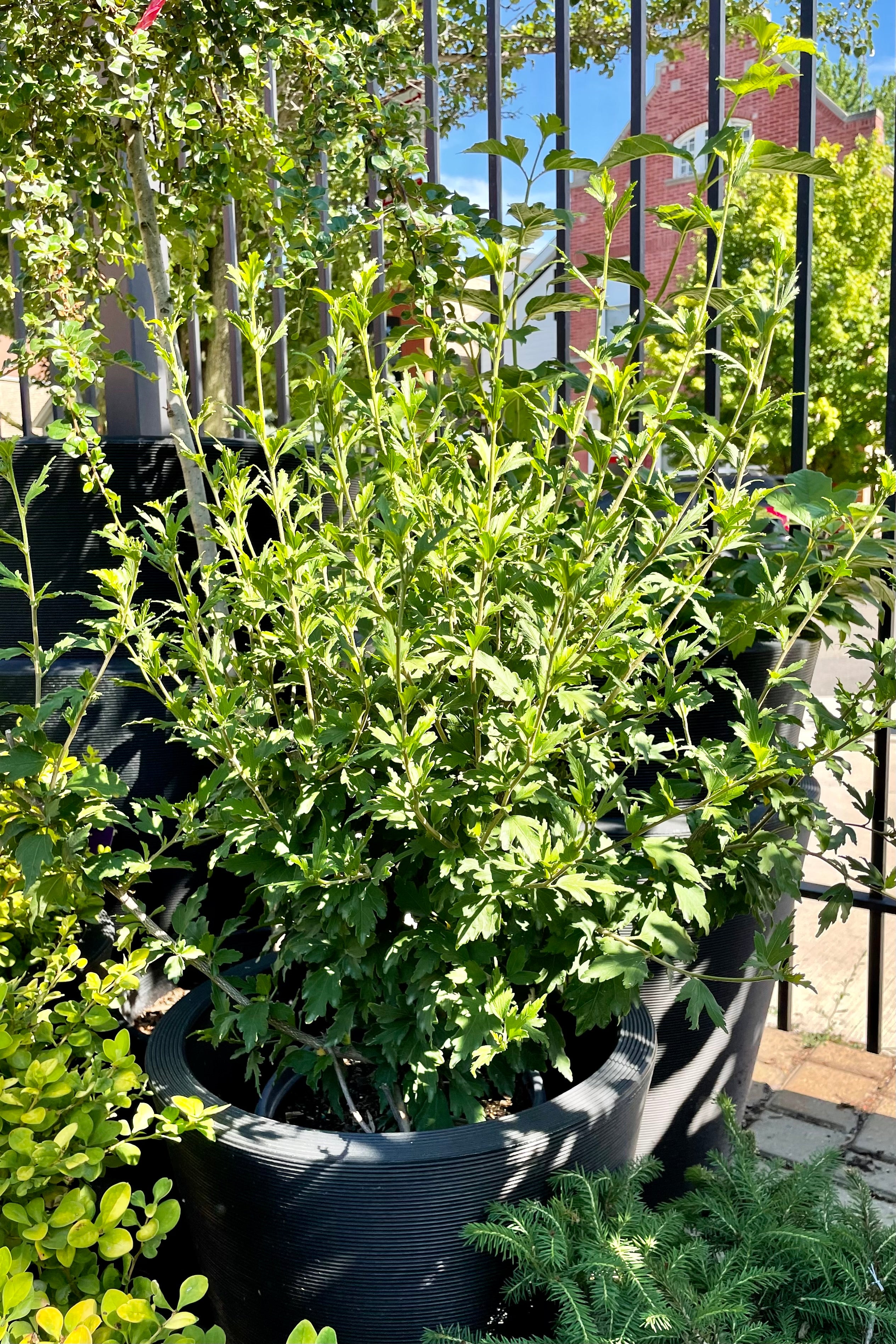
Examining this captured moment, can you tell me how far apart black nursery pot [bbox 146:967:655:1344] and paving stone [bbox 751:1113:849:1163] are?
2.94 ft

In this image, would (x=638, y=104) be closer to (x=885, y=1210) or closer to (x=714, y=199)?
(x=714, y=199)

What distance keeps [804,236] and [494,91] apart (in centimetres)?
71

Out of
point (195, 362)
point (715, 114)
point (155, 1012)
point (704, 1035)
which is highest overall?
point (715, 114)

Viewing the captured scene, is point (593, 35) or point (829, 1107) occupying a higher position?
point (593, 35)

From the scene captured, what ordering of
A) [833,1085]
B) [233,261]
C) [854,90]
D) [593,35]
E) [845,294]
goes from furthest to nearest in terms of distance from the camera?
[854,90], [845,294], [593,35], [233,261], [833,1085]

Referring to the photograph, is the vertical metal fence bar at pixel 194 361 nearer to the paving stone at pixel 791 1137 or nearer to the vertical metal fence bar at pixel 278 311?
the vertical metal fence bar at pixel 278 311

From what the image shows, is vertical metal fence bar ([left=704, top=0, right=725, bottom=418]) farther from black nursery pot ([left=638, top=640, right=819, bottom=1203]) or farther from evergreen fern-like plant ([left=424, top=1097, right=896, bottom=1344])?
evergreen fern-like plant ([left=424, top=1097, right=896, bottom=1344])

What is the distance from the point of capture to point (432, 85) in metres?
2.35

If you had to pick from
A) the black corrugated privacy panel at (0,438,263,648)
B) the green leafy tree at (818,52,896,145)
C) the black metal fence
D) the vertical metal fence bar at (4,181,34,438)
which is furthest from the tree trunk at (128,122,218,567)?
the green leafy tree at (818,52,896,145)

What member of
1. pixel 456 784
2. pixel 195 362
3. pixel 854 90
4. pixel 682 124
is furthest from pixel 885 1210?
pixel 854 90

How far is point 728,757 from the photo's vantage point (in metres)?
1.28

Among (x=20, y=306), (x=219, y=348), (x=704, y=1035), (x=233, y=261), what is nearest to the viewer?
(x=704, y=1035)

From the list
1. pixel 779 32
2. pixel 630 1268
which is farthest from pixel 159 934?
pixel 779 32

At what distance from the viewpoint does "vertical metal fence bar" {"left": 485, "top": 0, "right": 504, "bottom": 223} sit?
2.17 meters
